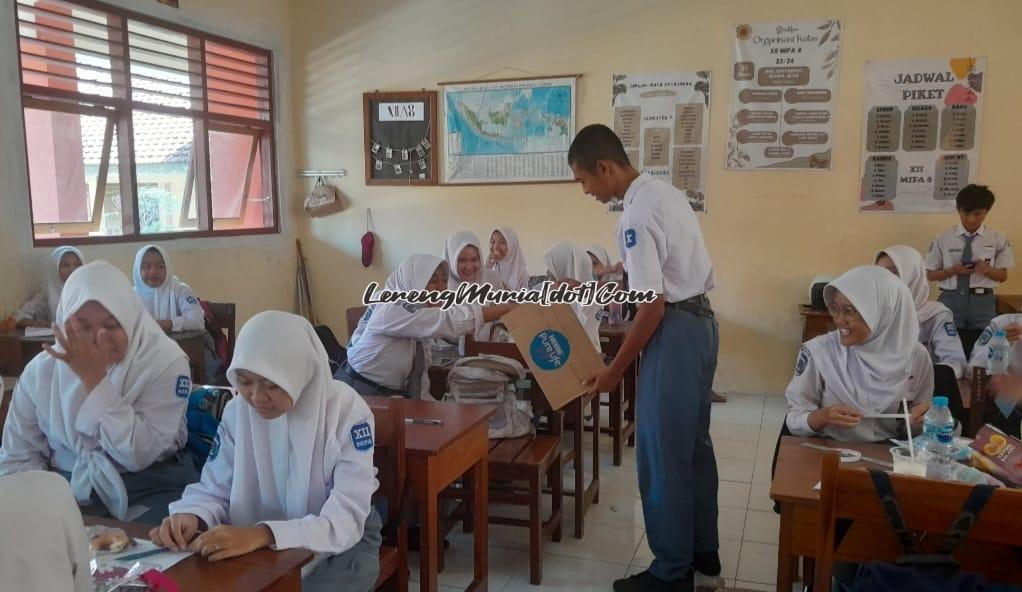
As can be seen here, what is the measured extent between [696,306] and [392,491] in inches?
42.4

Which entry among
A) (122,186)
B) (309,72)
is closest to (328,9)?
(309,72)

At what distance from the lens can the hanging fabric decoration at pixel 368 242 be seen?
6.09m

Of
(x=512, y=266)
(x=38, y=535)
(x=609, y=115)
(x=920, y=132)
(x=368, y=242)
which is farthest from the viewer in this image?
(x=368, y=242)

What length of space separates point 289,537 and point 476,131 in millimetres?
4614

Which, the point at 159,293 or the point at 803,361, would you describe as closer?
the point at 803,361

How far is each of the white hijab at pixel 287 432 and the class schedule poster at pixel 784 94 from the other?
4.17 metres

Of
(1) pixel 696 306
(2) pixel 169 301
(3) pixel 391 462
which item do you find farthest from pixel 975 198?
(2) pixel 169 301

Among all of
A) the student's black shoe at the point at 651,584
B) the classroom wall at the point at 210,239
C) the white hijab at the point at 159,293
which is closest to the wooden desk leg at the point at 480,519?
the student's black shoe at the point at 651,584

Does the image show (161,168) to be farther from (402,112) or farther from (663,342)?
(663,342)

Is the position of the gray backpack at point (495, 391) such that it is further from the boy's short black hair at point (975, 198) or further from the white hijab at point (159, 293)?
the boy's short black hair at point (975, 198)

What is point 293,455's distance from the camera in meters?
1.60

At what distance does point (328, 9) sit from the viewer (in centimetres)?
604

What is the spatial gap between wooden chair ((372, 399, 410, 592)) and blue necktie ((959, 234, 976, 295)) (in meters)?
3.98

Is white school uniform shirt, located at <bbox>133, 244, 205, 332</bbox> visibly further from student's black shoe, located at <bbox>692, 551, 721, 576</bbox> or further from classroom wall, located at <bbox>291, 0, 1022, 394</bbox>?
student's black shoe, located at <bbox>692, 551, 721, 576</bbox>
